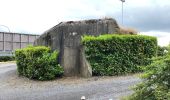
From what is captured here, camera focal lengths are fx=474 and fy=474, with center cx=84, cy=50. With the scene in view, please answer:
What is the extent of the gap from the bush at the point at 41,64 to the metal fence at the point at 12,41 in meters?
26.9

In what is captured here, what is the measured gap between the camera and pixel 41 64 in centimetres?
1884

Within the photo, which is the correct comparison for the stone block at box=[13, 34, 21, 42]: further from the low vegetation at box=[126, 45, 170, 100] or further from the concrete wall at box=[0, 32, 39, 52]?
the low vegetation at box=[126, 45, 170, 100]

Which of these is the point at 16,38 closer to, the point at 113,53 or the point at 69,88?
the point at 113,53

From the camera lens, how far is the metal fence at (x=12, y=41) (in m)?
46.3

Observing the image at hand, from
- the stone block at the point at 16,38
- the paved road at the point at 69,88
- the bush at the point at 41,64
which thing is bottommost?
the paved road at the point at 69,88

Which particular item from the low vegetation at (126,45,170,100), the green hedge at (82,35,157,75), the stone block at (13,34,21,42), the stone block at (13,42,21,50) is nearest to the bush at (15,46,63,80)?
the green hedge at (82,35,157,75)

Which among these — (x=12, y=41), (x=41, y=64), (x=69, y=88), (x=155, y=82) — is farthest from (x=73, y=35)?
(x=12, y=41)

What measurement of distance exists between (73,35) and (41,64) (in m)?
1.84

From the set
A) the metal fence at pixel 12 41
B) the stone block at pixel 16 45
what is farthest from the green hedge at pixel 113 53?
the stone block at pixel 16 45

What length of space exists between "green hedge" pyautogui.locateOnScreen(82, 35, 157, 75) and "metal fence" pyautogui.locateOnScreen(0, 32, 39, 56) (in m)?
28.2

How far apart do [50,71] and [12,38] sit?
1133 inches

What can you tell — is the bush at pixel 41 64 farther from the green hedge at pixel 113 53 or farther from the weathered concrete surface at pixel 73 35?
the green hedge at pixel 113 53

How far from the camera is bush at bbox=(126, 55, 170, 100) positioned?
7005 mm

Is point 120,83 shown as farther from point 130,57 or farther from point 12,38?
point 12,38
